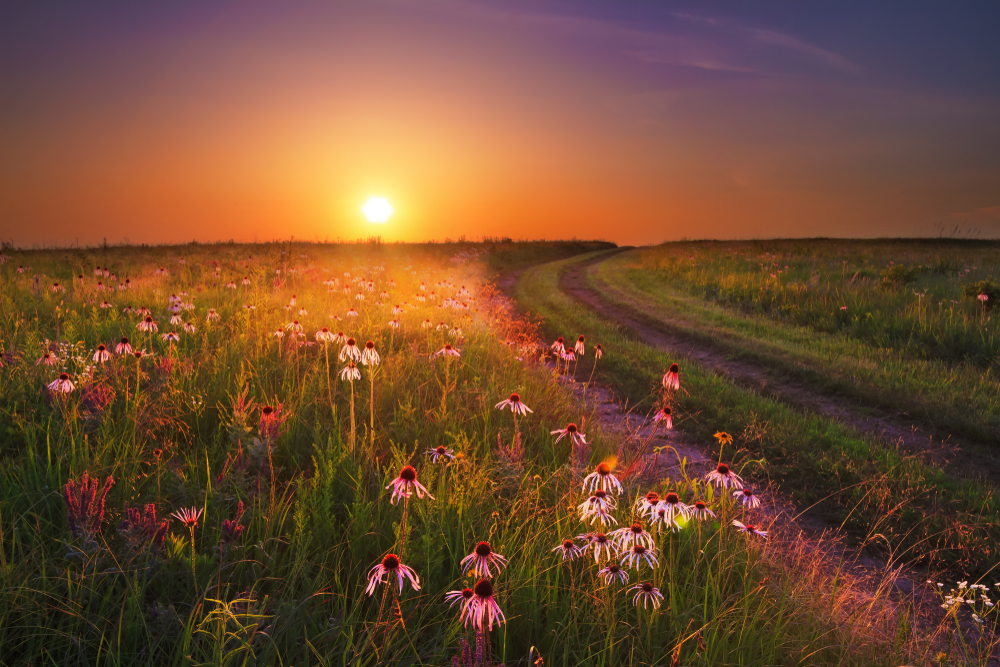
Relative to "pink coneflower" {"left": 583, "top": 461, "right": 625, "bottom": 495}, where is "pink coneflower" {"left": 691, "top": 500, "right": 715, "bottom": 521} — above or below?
below

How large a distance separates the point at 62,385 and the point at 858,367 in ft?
31.6

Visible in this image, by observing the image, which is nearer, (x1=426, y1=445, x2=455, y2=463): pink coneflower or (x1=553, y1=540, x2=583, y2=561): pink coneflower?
(x1=553, y1=540, x2=583, y2=561): pink coneflower

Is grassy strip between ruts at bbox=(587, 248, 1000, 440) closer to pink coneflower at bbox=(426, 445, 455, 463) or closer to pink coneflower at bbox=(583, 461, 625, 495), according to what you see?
pink coneflower at bbox=(583, 461, 625, 495)

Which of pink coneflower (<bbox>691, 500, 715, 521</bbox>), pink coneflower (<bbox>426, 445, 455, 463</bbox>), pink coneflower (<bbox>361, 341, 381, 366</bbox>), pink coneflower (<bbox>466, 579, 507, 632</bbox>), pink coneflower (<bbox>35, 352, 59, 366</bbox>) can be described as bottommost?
pink coneflower (<bbox>691, 500, 715, 521</bbox>)

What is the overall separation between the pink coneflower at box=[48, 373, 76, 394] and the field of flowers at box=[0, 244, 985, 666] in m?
0.03

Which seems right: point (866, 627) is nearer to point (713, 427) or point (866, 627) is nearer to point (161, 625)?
point (161, 625)

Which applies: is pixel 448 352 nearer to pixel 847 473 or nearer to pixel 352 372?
pixel 352 372

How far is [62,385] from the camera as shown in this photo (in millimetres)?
3367

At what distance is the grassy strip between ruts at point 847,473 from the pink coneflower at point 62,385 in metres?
4.87

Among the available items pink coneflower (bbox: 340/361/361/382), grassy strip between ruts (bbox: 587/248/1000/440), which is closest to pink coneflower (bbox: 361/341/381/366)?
pink coneflower (bbox: 340/361/361/382)

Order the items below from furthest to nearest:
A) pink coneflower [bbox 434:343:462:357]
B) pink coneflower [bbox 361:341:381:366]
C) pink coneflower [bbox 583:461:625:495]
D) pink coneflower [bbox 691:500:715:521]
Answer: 1. pink coneflower [bbox 434:343:462:357]
2. pink coneflower [bbox 361:341:381:366]
3. pink coneflower [bbox 691:500:715:521]
4. pink coneflower [bbox 583:461:625:495]

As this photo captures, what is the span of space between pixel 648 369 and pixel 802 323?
5.66 m

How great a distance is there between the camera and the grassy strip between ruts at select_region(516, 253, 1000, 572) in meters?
3.77

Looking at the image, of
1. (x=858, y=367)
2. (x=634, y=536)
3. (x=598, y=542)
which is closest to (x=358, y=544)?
(x=598, y=542)
